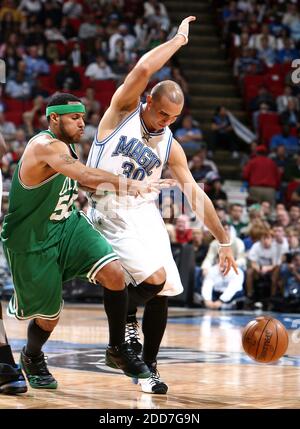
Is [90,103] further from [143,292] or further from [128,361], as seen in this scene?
[128,361]

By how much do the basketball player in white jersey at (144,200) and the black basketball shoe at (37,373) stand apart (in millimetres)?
557

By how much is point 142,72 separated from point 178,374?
84.7 inches

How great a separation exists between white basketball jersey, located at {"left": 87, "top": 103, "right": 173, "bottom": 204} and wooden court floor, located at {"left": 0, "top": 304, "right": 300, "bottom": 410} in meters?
1.21

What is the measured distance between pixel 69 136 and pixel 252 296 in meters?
7.72

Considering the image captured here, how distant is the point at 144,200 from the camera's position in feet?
18.0

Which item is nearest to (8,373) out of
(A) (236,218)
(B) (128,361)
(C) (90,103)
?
(B) (128,361)

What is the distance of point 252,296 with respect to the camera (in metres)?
12.6

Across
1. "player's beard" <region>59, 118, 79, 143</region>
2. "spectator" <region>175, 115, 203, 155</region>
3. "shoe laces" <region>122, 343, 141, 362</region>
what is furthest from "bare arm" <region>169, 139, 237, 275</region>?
"spectator" <region>175, 115, 203, 155</region>

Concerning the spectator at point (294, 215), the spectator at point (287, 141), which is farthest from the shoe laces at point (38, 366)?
the spectator at point (287, 141)

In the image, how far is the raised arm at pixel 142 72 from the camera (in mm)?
5262

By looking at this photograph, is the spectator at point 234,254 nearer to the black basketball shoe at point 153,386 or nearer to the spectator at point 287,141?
the spectator at point 287,141

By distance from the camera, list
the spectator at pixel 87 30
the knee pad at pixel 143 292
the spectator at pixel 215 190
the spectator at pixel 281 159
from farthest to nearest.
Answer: the spectator at pixel 87 30, the spectator at pixel 281 159, the spectator at pixel 215 190, the knee pad at pixel 143 292

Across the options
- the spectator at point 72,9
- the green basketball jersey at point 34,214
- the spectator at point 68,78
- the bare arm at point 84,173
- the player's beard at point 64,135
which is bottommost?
the green basketball jersey at point 34,214

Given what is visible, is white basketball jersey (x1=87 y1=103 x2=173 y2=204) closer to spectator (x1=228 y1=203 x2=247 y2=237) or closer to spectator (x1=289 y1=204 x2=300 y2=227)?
spectator (x1=289 y1=204 x2=300 y2=227)
